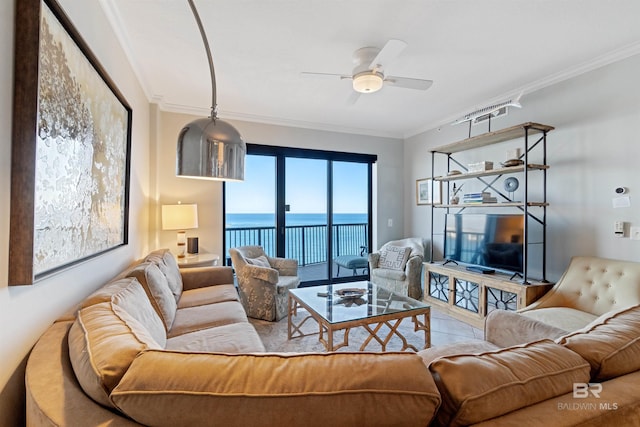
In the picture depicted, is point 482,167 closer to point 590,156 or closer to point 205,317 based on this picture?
point 590,156

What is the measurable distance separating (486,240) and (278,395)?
320cm

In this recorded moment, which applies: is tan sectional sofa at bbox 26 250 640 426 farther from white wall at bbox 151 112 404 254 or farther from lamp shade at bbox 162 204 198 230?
white wall at bbox 151 112 404 254

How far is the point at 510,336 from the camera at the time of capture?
168 cm

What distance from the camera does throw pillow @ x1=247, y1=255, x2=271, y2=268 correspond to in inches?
132

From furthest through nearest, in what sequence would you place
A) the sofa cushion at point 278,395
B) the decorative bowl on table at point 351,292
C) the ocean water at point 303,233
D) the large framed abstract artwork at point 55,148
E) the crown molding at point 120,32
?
the ocean water at point 303,233, the decorative bowl on table at point 351,292, the crown molding at point 120,32, the large framed abstract artwork at point 55,148, the sofa cushion at point 278,395

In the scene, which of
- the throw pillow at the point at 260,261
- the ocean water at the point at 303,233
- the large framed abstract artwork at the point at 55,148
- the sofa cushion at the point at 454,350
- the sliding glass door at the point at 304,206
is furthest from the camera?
the ocean water at the point at 303,233

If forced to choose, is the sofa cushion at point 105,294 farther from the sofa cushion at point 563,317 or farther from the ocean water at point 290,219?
the sofa cushion at point 563,317

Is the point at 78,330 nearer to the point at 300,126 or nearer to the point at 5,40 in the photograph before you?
the point at 5,40

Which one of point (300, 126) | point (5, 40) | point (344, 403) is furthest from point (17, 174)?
point (300, 126)

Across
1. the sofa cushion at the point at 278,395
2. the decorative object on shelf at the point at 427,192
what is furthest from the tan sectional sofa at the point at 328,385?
the decorative object on shelf at the point at 427,192

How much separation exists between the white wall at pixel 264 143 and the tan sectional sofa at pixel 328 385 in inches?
116

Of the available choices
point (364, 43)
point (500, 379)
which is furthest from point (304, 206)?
point (500, 379)

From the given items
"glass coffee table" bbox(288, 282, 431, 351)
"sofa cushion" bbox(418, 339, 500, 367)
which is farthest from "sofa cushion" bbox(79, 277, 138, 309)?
"sofa cushion" bbox(418, 339, 500, 367)

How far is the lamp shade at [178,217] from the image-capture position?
10.8 feet
